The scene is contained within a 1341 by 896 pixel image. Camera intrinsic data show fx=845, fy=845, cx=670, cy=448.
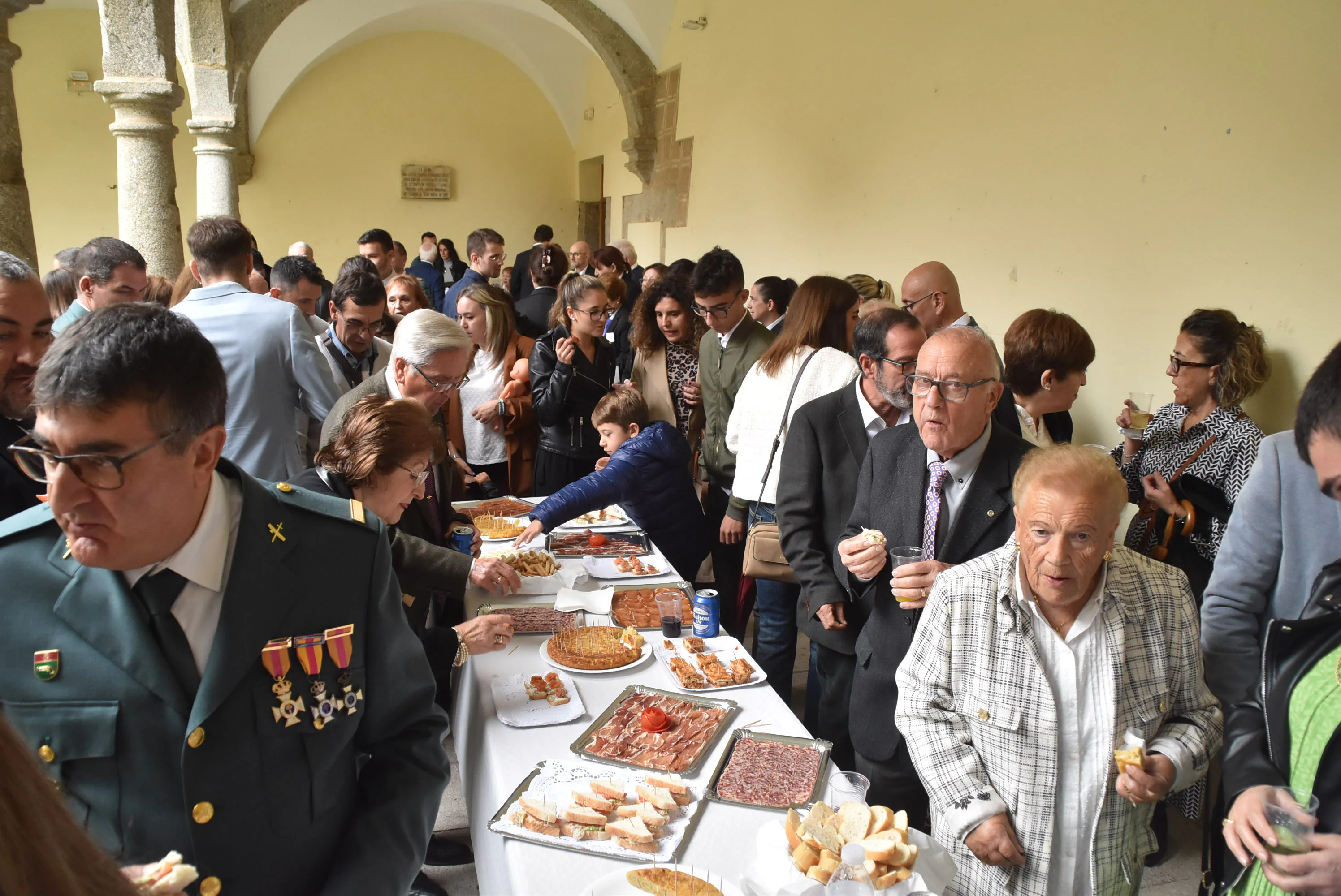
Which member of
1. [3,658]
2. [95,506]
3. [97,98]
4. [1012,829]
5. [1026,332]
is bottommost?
[1012,829]

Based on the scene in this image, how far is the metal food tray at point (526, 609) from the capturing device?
2.91 metres

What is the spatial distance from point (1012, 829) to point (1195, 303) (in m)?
3.03

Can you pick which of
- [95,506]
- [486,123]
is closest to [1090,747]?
[95,506]

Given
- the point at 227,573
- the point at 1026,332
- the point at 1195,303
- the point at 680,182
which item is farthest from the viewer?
the point at 680,182

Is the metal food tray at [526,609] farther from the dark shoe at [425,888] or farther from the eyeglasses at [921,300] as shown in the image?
the eyeglasses at [921,300]

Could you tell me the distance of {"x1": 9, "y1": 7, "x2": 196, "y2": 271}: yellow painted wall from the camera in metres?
12.2

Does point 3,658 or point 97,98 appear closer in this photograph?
point 3,658

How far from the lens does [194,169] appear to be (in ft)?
45.3

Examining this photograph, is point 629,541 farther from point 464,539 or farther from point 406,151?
point 406,151

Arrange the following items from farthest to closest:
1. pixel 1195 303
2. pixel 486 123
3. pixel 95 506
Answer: pixel 486 123
pixel 1195 303
pixel 95 506

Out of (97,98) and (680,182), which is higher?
(97,98)

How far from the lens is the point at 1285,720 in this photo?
1589 mm

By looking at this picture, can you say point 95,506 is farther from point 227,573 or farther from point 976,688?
point 976,688

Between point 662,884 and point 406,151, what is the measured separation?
582 inches
